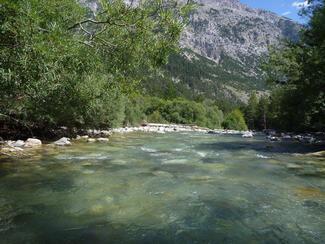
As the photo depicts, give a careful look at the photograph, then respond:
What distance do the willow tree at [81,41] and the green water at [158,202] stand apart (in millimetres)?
3178

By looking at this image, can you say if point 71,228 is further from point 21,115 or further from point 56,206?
point 21,115

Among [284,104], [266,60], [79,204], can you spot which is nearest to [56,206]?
[79,204]

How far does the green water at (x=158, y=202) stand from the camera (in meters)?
8.35

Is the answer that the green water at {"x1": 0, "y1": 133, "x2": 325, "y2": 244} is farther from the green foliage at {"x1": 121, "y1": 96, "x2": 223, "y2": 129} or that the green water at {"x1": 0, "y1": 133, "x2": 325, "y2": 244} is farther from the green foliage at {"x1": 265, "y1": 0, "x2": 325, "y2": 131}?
the green foliage at {"x1": 121, "y1": 96, "x2": 223, "y2": 129}

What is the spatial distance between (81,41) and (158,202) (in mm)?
5184

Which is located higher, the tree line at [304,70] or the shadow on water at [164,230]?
the tree line at [304,70]

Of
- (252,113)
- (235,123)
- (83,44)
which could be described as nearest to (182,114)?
(235,123)

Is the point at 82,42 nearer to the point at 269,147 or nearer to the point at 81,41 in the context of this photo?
the point at 81,41

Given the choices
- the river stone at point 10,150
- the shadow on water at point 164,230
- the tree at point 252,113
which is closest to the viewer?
the shadow on water at point 164,230

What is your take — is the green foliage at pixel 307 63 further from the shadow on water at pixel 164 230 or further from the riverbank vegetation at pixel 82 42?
the shadow on water at pixel 164 230

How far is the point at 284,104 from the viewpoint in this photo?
5659 cm

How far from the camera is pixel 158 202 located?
36.7 feet

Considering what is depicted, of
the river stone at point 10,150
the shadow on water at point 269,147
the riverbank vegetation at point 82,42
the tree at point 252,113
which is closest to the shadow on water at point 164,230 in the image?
the riverbank vegetation at point 82,42

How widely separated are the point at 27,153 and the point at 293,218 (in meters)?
16.0
